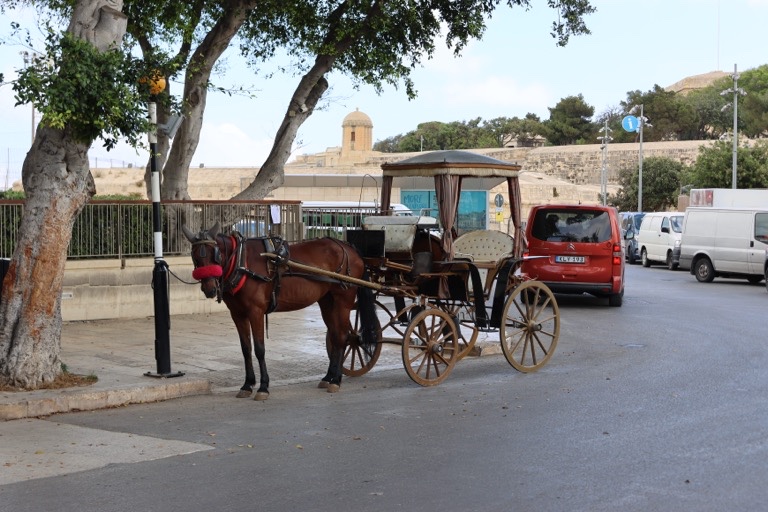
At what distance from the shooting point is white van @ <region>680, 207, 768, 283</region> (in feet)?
84.7

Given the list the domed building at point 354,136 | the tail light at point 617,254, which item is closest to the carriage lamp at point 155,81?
the tail light at point 617,254

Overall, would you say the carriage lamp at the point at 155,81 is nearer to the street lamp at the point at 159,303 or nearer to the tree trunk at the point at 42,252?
the street lamp at the point at 159,303

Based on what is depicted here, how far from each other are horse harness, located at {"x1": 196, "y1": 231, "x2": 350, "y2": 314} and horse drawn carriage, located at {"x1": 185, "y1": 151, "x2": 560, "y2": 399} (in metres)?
0.01

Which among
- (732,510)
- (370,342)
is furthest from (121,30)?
(732,510)

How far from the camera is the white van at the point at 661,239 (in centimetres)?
3294

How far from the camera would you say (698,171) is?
56.2 meters

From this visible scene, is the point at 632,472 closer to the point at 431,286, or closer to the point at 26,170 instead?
the point at 431,286

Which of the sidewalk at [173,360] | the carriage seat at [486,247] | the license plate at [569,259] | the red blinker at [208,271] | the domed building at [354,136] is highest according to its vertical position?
the domed building at [354,136]

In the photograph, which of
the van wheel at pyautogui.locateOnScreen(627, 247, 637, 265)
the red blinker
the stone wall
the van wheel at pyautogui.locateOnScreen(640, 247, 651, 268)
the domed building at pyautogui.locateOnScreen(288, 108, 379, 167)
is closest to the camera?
the red blinker

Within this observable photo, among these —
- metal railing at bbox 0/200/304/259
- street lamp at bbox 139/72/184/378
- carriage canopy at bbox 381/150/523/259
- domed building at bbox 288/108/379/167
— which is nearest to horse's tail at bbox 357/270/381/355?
carriage canopy at bbox 381/150/523/259

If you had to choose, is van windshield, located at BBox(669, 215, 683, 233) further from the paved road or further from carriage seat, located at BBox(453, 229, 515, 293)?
carriage seat, located at BBox(453, 229, 515, 293)

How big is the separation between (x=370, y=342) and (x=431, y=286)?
1.00 m

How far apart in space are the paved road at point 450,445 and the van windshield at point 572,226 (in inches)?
268

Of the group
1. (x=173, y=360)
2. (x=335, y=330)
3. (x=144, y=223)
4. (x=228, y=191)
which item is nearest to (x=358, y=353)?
(x=335, y=330)
